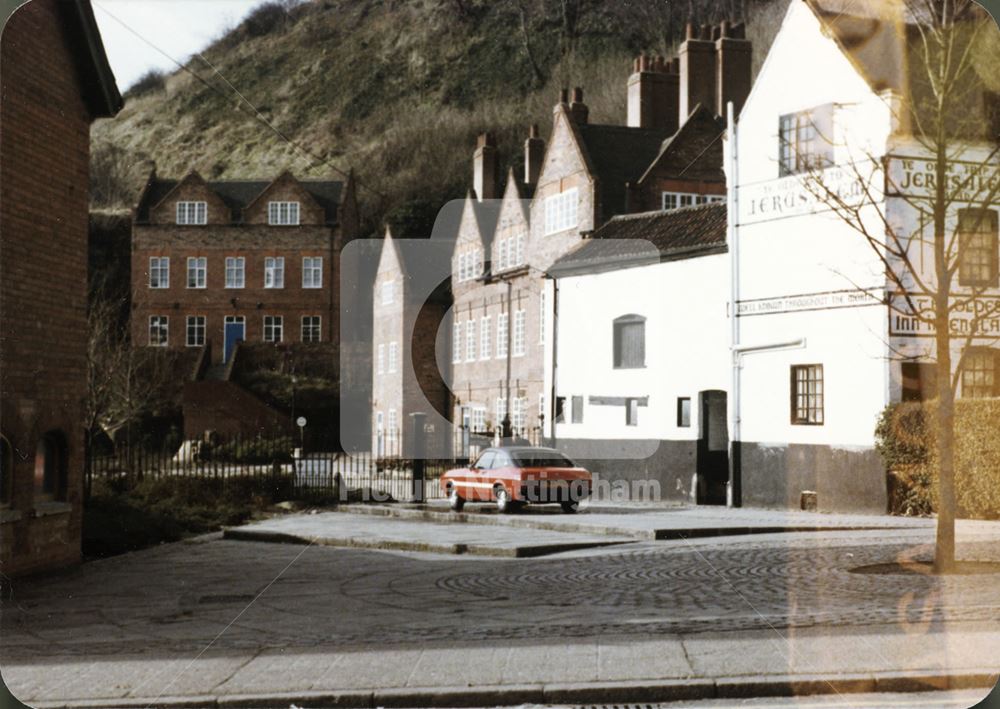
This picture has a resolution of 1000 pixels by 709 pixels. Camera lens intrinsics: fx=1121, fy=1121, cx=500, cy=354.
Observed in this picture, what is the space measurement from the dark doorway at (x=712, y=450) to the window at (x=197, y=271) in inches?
187

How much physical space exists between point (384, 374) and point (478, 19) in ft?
10.3

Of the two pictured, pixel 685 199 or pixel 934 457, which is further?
pixel 685 199

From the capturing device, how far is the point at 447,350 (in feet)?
32.0

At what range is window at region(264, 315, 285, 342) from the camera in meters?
9.59

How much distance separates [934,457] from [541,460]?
419 centimetres

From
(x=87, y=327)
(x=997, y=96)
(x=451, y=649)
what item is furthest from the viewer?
(x=87, y=327)

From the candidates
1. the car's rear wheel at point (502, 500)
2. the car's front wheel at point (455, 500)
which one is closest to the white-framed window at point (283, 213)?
the car's rear wheel at point (502, 500)

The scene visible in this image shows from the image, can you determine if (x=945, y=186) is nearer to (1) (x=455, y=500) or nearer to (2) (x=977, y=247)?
(2) (x=977, y=247)

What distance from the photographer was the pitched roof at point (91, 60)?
8.82 metres

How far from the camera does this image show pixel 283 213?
10570mm

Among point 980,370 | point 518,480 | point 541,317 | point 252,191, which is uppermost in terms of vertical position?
point 252,191

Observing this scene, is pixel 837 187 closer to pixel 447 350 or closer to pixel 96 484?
pixel 447 350

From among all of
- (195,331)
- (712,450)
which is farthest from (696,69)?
(195,331)

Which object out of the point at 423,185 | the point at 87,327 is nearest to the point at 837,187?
the point at 423,185
